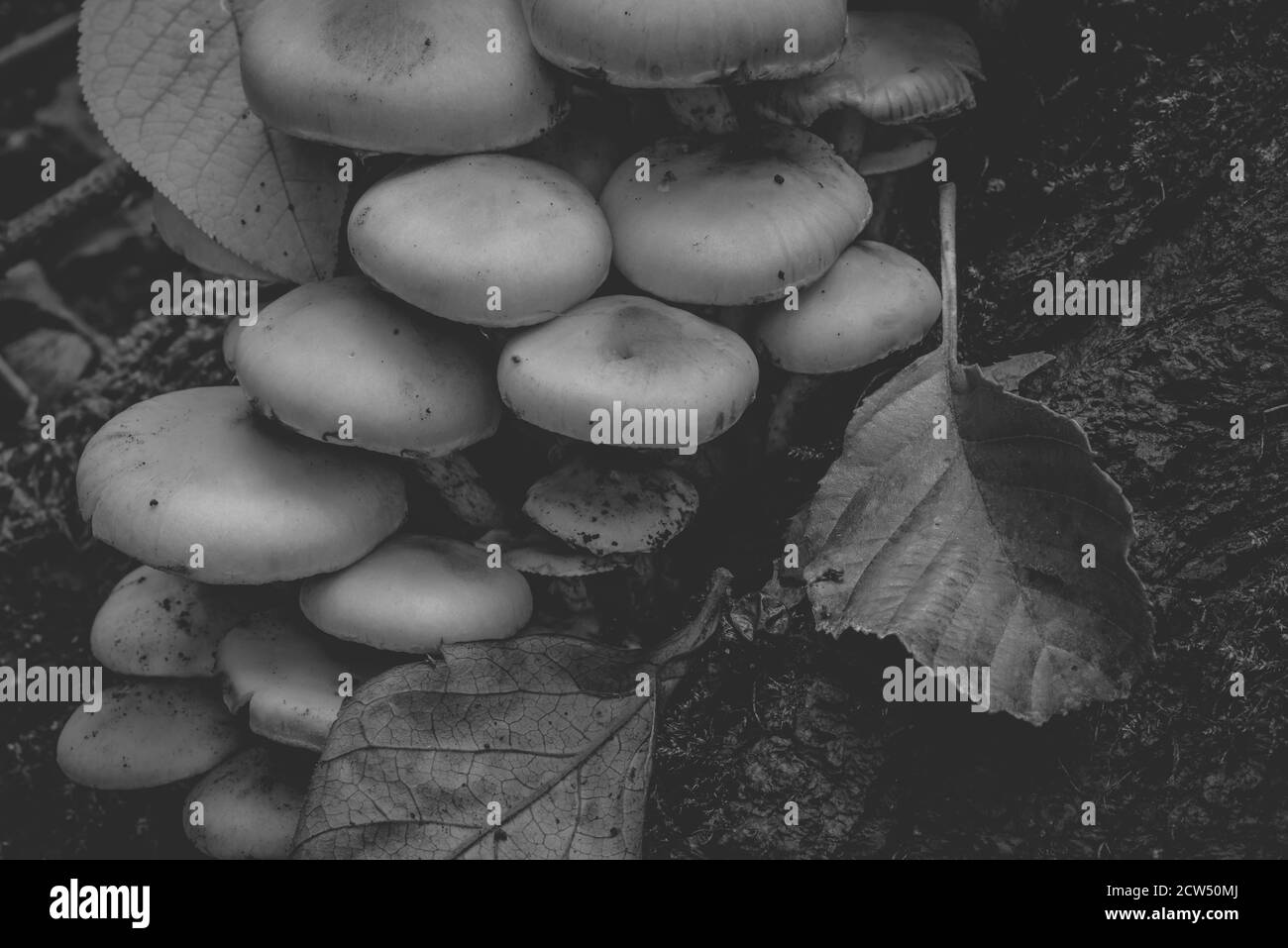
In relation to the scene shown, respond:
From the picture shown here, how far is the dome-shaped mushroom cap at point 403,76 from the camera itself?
1.92 metres

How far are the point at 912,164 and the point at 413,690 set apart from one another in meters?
1.37

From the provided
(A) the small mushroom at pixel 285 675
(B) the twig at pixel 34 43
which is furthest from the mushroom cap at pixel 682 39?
(B) the twig at pixel 34 43

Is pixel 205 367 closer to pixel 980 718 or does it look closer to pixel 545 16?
pixel 545 16

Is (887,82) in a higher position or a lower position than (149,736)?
higher

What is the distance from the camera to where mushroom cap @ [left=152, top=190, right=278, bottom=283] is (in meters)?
2.34

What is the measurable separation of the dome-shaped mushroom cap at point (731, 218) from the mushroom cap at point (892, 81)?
89 mm

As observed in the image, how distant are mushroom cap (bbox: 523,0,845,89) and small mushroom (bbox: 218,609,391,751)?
3.93 ft

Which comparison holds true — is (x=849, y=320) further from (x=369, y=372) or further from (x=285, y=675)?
(x=285, y=675)

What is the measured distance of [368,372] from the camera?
6.42 feet

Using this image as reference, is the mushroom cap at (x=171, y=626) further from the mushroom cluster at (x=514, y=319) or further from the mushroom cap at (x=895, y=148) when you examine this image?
the mushroom cap at (x=895, y=148)

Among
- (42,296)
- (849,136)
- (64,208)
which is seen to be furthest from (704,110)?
(42,296)

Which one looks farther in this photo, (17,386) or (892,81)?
(17,386)

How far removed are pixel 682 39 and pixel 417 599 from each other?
1.05 meters

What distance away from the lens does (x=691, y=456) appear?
223cm
